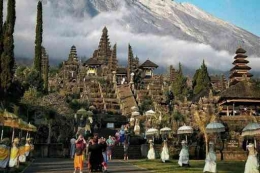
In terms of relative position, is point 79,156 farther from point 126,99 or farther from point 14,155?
point 126,99

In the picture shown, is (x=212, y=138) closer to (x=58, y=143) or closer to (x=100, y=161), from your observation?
(x=58, y=143)

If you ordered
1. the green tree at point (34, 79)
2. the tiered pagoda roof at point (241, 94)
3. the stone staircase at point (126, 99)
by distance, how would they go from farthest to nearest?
the green tree at point (34, 79), the stone staircase at point (126, 99), the tiered pagoda roof at point (241, 94)

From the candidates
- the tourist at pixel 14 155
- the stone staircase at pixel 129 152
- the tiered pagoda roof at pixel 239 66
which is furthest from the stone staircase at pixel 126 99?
the tourist at pixel 14 155

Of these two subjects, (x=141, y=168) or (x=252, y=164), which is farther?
(x=141, y=168)

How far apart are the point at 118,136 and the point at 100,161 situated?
1850 cm

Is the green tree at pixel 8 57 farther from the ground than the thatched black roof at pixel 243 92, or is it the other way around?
the green tree at pixel 8 57

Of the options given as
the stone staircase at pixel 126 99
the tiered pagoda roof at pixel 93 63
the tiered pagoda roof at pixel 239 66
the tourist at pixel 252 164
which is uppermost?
the tiered pagoda roof at pixel 93 63

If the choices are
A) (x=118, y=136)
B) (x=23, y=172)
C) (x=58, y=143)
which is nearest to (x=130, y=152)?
(x=118, y=136)

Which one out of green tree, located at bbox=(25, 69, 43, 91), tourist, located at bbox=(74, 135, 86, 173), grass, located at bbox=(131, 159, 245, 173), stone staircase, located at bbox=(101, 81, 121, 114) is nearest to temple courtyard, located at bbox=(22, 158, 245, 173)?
grass, located at bbox=(131, 159, 245, 173)

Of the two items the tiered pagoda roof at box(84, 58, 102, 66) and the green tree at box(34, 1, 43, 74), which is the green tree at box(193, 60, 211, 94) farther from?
the tiered pagoda roof at box(84, 58, 102, 66)

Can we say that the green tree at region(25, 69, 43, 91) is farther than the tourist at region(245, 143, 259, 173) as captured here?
Yes

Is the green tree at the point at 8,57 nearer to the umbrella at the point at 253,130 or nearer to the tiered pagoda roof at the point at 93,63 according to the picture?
the umbrella at the point at 253,130

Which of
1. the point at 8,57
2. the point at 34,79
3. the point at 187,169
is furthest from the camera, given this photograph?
the point at 34,79

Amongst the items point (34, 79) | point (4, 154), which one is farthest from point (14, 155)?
point (34, 79)
